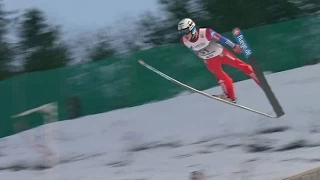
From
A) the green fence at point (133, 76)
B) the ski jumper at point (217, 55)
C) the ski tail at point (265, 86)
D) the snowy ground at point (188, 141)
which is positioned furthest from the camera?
the green fence at point (133, 76)

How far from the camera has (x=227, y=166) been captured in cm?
1215

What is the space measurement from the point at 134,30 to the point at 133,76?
180 centimetres

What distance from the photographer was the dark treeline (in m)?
15.2

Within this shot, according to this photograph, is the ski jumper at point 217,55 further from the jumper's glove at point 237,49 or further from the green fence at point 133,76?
the green fence at point 133,76

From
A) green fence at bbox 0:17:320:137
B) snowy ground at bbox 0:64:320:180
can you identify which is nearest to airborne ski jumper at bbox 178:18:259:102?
snowy ground at bbox 0:64:320:180

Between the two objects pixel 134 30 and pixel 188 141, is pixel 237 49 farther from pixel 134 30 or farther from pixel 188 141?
pixel 134 30

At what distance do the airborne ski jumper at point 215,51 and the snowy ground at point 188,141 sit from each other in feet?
0.65

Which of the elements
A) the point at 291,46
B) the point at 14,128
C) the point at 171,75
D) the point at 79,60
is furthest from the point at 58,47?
the point at 291,46

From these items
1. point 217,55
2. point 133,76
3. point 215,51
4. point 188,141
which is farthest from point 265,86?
point 133,76

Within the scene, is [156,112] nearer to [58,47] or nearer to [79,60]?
[79,60]

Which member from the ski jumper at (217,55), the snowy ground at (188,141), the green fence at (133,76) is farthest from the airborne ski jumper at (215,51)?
the green fence at (133,76)

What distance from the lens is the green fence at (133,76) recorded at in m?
13.8

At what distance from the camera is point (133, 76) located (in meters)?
14.7

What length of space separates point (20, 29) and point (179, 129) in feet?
21.7
